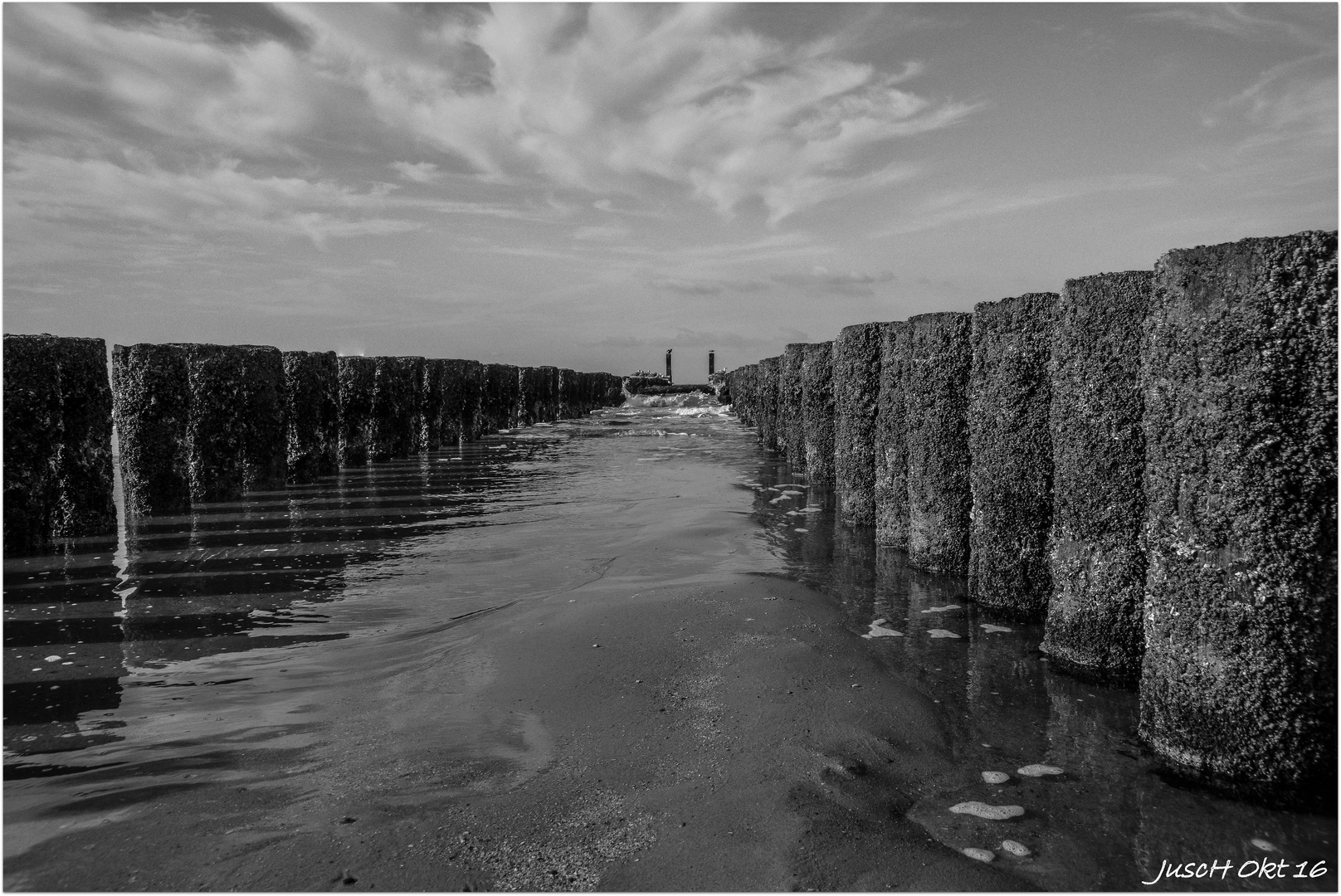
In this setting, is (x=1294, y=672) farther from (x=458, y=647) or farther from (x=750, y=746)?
(x=458, y=647)

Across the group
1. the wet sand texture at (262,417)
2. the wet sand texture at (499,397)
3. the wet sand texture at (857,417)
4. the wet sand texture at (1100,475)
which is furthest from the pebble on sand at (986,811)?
the wet sand texture at (499,397)

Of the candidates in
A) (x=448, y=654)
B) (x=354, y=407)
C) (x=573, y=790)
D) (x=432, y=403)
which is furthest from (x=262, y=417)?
(x=573, y=790)

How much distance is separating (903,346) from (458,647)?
3833 mm

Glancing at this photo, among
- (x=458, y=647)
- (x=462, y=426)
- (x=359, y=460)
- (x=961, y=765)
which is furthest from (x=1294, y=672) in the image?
(x=462, y=426)

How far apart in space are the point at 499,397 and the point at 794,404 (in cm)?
1214

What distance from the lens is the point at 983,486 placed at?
4.57 m

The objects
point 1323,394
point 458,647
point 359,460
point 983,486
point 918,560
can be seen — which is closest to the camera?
point 1323,394

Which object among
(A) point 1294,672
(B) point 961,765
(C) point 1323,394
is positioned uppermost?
(C) point 1323,394

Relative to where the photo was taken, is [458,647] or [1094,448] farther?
[458,647]

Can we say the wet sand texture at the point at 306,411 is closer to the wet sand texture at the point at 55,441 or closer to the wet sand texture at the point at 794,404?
the wet sand texture at the point at 55,441

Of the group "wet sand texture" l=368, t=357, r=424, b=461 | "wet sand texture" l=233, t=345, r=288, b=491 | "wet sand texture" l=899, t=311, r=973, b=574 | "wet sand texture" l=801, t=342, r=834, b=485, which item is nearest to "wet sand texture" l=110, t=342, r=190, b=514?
"wet sand texture" l=233, t=345, r=288, b=491

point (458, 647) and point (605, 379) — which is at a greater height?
point (605, 379)

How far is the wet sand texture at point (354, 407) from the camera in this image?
12898 millimetres

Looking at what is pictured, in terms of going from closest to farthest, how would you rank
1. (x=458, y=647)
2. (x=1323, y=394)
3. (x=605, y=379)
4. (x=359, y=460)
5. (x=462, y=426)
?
1. (x=1323, y=394)
2. (x=458, y=647)
3. (x=359, y=460)
4. (x=462, y=426)
5. (x=605, y=379)
